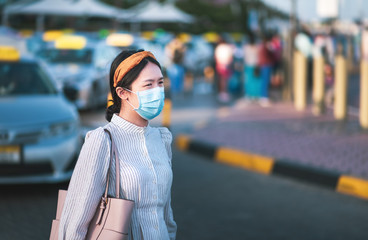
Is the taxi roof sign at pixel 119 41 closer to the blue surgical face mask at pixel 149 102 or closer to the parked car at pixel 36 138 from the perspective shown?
the parked car at pixel 36 138

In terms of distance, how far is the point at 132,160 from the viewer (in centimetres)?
295

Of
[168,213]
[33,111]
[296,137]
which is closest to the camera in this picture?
[168,213]

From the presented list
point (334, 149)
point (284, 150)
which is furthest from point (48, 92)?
point (334, 149)

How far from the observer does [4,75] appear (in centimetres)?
856

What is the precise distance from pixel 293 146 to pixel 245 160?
108 cm

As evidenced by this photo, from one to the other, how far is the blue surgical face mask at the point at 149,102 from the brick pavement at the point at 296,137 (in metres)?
5.33

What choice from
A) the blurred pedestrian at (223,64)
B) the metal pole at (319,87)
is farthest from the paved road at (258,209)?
the blurred pedestrian at (223,64)

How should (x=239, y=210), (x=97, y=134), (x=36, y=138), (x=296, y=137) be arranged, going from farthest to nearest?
1. (x=296, y=137)
2. (x=36, y=138)
3. (x=239, y=210)
4. (x=97, y=134)

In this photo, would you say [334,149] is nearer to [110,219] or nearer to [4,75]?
[4,75]

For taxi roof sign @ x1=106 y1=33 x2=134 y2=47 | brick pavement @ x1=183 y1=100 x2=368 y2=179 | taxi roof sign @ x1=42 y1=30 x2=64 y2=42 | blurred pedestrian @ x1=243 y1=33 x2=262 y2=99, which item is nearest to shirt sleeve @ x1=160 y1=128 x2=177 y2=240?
brick pavement @ x1=183 y1=100 x2=368 y2=179

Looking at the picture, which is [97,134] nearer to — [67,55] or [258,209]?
[258,209]

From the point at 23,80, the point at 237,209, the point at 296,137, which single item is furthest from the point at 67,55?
the point at 237,209

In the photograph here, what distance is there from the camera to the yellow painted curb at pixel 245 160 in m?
9.20

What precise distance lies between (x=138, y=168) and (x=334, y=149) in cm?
745
